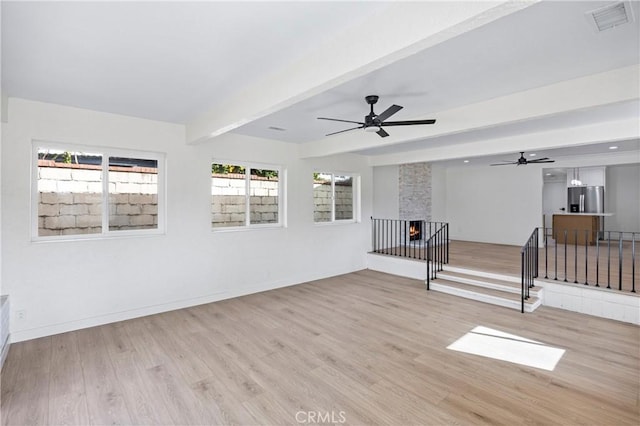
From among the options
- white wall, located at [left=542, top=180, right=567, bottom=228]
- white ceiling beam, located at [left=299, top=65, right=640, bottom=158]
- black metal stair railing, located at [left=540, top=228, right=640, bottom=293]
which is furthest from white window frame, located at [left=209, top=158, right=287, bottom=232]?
white wall, located at [left=542, top=180, right=567, bottom=228]

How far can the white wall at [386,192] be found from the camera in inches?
345

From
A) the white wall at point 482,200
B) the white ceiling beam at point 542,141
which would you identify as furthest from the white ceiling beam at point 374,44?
the white wall at point 482,200

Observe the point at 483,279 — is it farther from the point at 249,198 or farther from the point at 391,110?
the point at 249,198

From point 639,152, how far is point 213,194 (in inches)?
386

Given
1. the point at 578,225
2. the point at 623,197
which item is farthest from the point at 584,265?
the point at 623,197

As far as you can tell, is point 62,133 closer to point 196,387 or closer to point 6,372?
point 6,372

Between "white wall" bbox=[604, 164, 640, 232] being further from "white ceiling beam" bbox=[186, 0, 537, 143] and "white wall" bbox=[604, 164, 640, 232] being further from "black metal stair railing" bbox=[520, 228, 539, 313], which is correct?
"white ceiling beam" bbox=[186, 0, 537, 143]

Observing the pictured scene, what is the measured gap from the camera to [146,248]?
4.58 metres

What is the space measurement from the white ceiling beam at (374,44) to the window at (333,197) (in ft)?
12.3

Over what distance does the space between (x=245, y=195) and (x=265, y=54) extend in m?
3.42

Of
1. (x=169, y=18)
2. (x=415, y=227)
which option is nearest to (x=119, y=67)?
(x=169, y=18)

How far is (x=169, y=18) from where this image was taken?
2.14 metres

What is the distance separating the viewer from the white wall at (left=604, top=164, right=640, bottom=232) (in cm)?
977

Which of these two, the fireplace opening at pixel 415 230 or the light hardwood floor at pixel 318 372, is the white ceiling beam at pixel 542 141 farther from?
the fireplace opening at pixel 415 230
